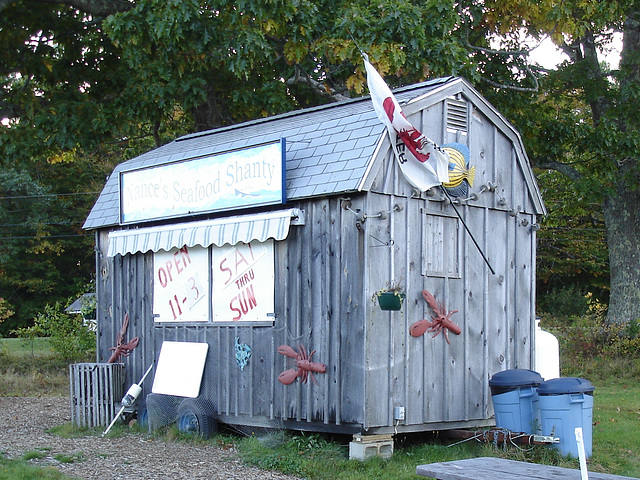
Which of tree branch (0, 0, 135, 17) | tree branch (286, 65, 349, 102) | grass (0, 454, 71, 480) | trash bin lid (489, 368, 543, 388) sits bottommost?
grass (0, 454, 71, 480)

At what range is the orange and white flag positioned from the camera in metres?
9.22

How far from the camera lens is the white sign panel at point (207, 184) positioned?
1020 centimetres

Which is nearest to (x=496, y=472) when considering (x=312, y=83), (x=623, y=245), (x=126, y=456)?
(x=126, y=456)

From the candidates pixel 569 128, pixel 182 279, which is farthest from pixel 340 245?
pixel 569 128

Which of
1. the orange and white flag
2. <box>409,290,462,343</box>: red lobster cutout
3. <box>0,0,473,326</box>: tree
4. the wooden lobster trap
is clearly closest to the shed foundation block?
<box>409,290,462,343</box>: red lobster cutout

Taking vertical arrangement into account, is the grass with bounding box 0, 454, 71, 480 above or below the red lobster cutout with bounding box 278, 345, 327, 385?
below

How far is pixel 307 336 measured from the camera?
9.89 m

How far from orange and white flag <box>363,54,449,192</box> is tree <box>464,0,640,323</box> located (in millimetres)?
8332

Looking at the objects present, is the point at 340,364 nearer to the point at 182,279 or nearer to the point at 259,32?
the point at 182,279

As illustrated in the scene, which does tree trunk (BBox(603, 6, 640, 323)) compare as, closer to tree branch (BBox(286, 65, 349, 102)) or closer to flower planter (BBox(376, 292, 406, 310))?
tree branch (BBox(286, 65, 349, 102))

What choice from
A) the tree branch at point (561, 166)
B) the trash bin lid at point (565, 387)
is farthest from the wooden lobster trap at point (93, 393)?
the tree branch at point (561, 166)

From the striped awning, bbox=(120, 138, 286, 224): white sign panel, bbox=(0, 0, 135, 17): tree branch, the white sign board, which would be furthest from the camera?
bbox=(0, 0, 135, 17): tree branch

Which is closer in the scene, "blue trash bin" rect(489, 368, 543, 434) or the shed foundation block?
the shed foundation block

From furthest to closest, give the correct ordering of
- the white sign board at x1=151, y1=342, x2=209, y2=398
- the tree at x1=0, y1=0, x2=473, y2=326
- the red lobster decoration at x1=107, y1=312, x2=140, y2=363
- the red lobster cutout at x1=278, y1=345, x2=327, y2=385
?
the tree at x1=0, y1=0, x2=473, y2=326 < the red lobster decoration at x1=107, y1=312, x2=140, y2=363 < the white sign board at x1=151, y1=342, x2=209, y2=398 < the red lobster cutout at x1=278, y1=345, x2=327, y2=385
